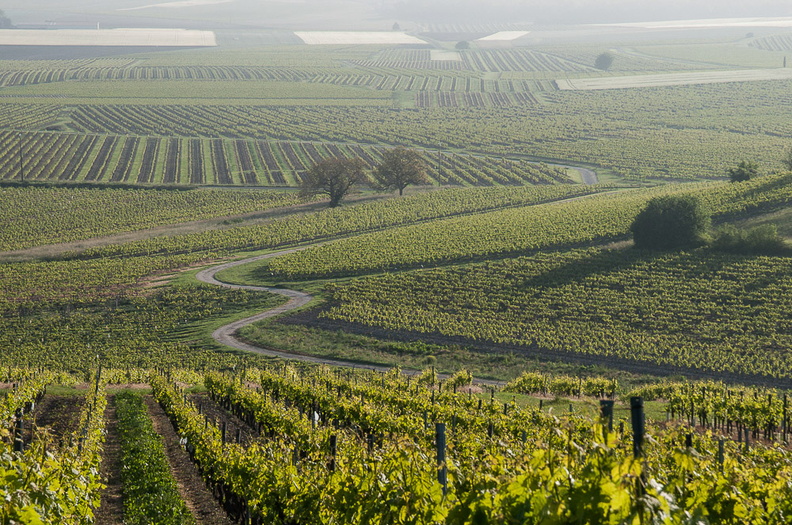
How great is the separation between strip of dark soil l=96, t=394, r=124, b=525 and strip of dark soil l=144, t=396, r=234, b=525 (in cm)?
156

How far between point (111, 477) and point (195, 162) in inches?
4579

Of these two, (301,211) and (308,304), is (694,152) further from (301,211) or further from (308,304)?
(308,304)

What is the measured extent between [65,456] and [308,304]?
50.0m

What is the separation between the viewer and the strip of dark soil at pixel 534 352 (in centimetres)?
4384

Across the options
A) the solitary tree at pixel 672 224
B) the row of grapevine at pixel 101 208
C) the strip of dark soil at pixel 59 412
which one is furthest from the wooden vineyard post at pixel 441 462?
the row of grapevine at pixel 101 208

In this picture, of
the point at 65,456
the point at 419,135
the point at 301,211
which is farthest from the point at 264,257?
the point at 419,135

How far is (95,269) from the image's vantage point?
76.1 meters

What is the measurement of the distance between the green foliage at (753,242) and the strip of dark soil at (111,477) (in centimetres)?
4851

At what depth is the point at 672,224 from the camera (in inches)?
2628

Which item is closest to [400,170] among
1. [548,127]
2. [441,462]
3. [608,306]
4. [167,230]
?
[167,230]

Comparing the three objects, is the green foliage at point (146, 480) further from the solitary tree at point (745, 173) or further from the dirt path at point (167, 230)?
the solitary tree at point (745, 173)

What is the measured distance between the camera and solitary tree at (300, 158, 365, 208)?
107 m

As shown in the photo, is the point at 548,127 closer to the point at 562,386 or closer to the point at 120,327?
the point at 120,327

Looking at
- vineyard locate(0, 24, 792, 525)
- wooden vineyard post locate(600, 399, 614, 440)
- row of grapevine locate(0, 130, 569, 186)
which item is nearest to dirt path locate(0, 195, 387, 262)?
vineyard locate(0, 24, 792, 525)
